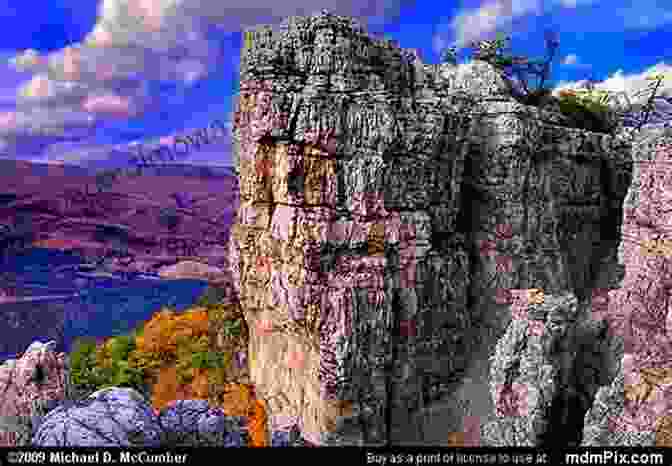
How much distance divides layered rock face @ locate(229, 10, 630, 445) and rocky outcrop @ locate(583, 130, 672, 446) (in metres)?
3.47

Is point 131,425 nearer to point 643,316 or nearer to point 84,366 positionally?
point 643,316

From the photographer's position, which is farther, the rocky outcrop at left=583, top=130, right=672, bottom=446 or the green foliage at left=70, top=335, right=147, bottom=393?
the green foliage at left=70, top=335, right=147, bottom=393

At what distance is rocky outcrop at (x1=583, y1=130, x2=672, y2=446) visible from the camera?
36.2 feet

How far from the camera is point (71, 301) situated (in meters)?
31.0

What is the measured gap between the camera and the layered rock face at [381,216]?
15734 mm

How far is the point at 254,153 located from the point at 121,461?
906 centimetres

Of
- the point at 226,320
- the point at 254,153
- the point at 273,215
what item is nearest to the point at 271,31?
the point at 254,153

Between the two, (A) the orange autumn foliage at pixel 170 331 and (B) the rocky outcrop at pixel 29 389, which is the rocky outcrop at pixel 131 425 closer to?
(B) the rocky outcrop at pixel 29 389

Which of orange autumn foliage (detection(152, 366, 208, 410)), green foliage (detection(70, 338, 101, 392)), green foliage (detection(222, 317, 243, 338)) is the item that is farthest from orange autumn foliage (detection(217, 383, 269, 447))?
green foliage (detection(70, 338, 101, 392))

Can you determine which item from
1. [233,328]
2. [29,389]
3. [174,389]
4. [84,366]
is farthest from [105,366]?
[29,389]

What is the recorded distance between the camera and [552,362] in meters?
12.8

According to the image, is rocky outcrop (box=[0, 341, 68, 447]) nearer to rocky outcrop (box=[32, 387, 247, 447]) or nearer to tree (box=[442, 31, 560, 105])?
rocky outcrop (box=[32, 387, 247, 447])

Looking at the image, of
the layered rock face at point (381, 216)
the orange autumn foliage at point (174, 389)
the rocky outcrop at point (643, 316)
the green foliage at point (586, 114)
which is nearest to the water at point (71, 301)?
the orange autumn foliage at point (174, 389)

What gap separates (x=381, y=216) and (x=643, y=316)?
7133 mm
